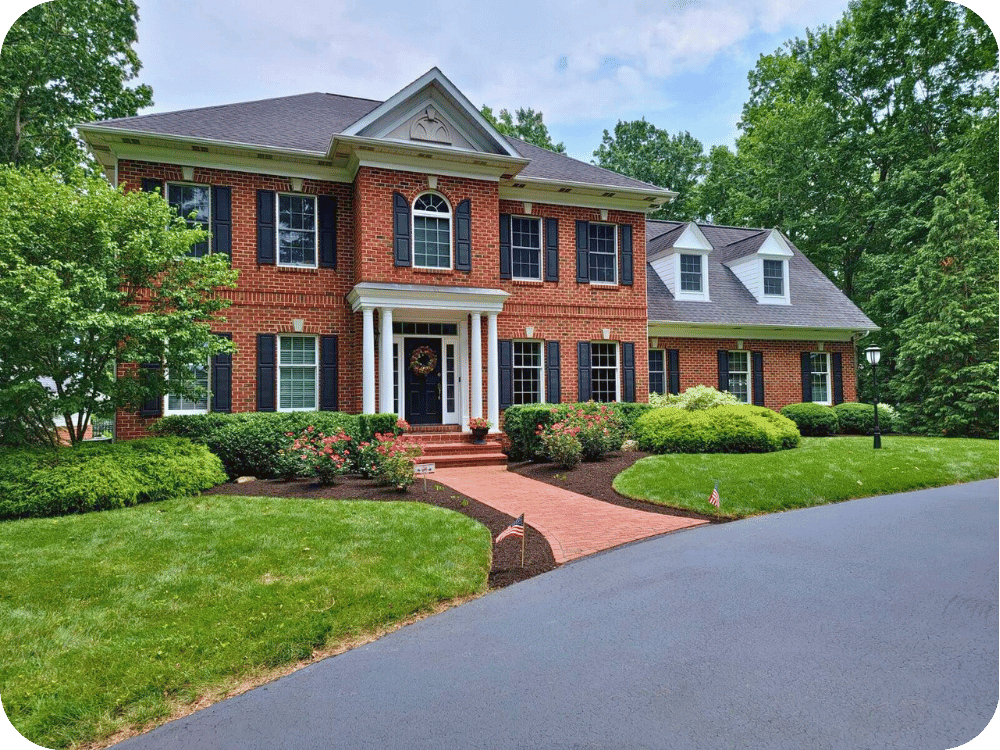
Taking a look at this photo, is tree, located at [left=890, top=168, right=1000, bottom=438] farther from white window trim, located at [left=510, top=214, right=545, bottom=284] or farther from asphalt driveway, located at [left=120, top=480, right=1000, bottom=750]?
white window trim, located at [left=510, top=214, right=545, bottom=284]

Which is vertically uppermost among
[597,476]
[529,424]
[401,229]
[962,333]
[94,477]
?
[401,229]

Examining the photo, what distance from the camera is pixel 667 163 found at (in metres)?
27.3

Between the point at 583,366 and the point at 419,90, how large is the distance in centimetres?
731

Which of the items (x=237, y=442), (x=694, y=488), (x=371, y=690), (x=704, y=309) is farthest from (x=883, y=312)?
(x=371, y=690)

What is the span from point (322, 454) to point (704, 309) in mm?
12049

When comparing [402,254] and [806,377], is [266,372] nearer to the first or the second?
[402,254]

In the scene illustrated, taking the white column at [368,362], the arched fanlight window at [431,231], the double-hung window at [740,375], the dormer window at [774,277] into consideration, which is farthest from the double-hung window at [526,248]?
the dormer window at [774,277]

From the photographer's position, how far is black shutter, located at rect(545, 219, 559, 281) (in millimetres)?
14578

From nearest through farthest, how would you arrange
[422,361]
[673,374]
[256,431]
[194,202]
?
[256,431], [194,202], [422,361], [673,374]

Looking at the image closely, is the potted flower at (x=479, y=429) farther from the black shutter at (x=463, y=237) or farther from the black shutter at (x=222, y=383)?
the black shutter at (x=222, y=383)

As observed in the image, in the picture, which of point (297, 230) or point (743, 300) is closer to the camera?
point (297, 230)

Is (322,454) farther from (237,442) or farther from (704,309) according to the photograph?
(704,309)

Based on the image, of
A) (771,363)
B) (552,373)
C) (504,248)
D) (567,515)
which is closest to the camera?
(567,515)

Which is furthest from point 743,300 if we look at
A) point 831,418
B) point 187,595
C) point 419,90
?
point 187,595
